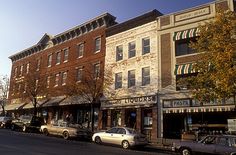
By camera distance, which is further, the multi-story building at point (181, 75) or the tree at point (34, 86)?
the tree at point (34, 86)

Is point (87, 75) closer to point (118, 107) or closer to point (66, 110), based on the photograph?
point (118, 107)

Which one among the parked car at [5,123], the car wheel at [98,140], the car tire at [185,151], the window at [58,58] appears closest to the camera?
the car tire at [185,151]

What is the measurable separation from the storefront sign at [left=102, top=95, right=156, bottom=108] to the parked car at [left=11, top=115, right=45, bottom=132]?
26.0 ft

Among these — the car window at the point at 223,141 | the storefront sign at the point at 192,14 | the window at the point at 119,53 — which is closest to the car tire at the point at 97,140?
the car window at the point at 223,141

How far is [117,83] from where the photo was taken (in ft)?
103

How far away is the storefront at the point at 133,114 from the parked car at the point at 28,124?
7.29 metres

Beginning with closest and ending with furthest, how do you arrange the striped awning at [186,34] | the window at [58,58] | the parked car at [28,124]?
the striped awning at [186,34]
the parked car at [28,124]
the window at [58,58]

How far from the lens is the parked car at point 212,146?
15.0 meters

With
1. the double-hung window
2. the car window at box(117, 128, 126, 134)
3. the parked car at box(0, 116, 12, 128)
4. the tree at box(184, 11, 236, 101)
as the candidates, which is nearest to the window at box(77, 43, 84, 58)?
the double-hung window

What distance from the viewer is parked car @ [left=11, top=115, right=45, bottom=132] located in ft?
106

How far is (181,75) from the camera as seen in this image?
25.6m

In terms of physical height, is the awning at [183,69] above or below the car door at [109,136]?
above

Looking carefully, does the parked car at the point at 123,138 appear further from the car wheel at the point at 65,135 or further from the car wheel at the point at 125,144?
the car wheel at the point at 65,135

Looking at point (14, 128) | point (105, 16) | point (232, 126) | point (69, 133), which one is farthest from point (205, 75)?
point (14, 128)
